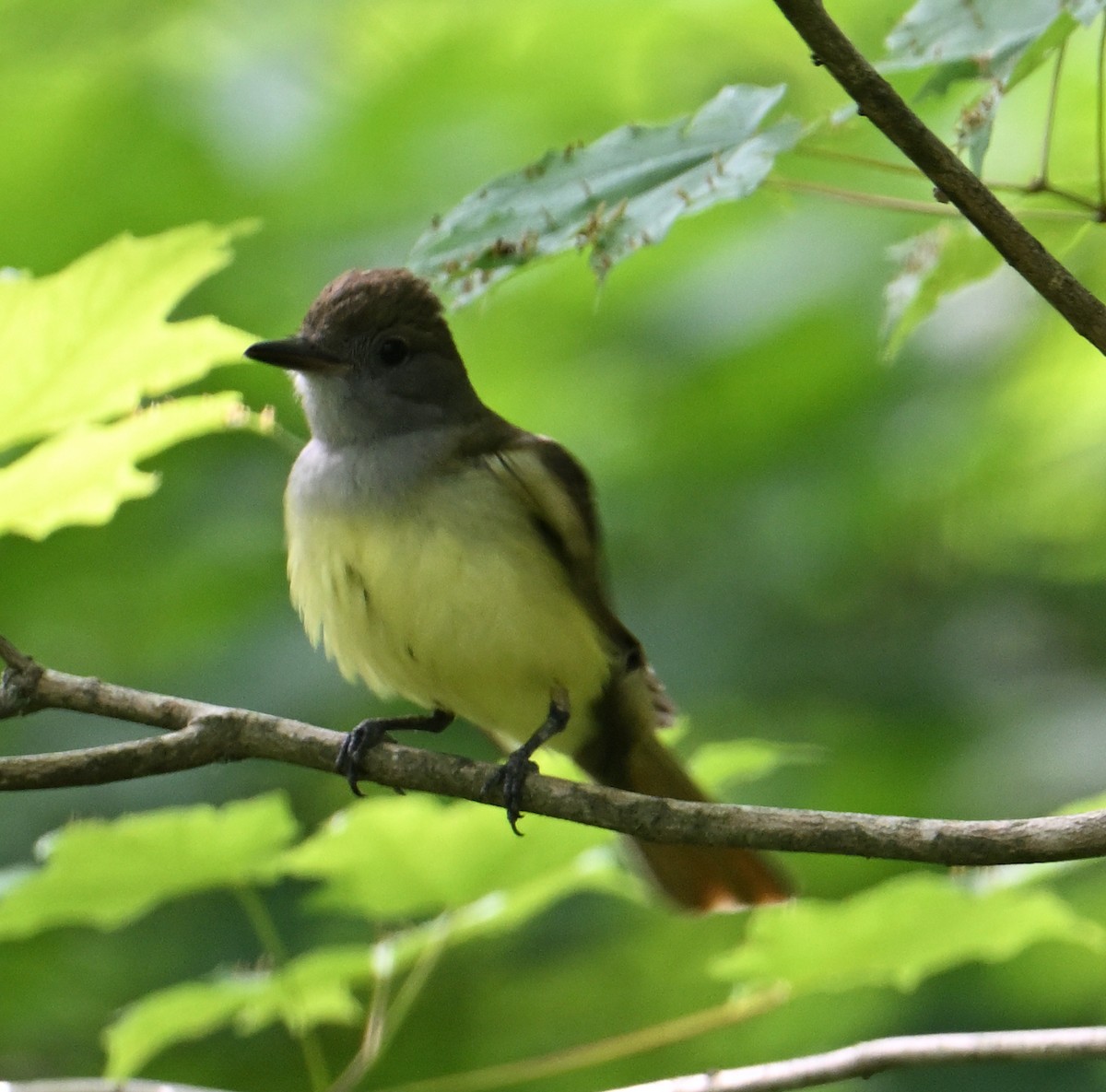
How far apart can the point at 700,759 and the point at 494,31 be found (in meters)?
2.79

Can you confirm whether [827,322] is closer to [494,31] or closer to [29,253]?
[494,31]

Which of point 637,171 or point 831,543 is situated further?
point 831,543

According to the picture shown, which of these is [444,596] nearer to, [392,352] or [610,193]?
[392,352]

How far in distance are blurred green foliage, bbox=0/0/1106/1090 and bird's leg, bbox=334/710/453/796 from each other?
3.15ft

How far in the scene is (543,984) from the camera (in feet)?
14.8

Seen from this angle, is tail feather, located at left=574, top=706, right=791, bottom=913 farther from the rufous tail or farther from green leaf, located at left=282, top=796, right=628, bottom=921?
green leaf, located at left=282, top=796, right=628, bottom=921

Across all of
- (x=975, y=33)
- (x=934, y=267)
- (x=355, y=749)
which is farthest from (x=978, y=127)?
(x=355, y=749)

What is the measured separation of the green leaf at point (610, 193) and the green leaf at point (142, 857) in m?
1.01

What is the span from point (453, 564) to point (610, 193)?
0.95 metres

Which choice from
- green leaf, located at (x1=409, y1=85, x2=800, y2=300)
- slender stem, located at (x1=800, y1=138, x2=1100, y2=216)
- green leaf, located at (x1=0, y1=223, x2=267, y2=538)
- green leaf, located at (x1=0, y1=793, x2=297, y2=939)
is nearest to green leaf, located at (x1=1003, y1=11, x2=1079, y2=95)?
slender stem, located at (x1=800, y1=138, x2=1100, y2=216)

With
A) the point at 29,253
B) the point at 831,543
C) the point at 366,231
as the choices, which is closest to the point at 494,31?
the point at 366,231

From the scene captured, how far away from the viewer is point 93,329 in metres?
2.29

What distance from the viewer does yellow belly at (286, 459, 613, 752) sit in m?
2.98

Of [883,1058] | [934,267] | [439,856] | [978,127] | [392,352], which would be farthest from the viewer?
[392,352]
